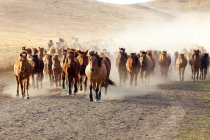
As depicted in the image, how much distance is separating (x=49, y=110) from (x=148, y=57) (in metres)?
14.1

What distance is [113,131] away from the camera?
15750 millimetres

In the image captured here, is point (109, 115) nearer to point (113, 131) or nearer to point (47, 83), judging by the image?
point (113, 131)

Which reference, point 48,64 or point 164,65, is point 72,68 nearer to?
point 48,64

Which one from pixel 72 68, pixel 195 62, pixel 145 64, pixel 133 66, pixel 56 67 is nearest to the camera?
pixel 72 68

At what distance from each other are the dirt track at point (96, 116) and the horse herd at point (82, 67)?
3.04ft

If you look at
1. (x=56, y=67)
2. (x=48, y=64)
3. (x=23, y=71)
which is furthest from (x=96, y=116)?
(x=48, y=64)

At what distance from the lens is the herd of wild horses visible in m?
22.2

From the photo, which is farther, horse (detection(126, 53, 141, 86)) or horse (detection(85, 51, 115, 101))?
horse (detection(126, 53, 141, 86))

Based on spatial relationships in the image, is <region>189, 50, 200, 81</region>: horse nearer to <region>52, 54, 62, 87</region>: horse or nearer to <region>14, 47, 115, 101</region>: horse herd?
<region>14, 47, 115, 101</region>: horse herd

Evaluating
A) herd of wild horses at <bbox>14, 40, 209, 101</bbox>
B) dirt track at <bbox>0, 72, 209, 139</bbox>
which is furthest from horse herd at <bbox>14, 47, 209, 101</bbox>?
dirt track at <bbox>0, 72, 209, 139</bbox>

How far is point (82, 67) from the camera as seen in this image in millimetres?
25000

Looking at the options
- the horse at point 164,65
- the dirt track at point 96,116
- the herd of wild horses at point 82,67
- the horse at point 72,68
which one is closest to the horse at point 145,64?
the herd of wild horses at point 82,67

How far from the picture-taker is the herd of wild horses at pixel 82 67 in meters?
22.2

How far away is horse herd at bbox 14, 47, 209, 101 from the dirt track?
3.04ft
